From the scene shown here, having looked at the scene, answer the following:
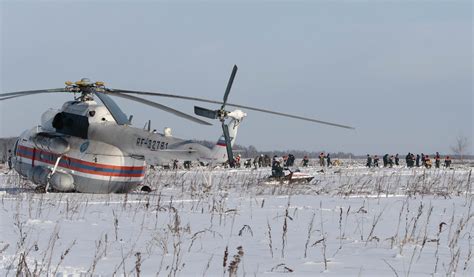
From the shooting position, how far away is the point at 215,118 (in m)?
13.8

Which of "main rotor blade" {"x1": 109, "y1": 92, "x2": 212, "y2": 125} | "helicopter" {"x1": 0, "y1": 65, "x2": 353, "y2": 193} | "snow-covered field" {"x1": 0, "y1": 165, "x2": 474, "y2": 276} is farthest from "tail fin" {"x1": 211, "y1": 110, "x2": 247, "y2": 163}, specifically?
"snow-covered field" {"x1": 0, "y1": 165, "x2": 474, "y2": 276}

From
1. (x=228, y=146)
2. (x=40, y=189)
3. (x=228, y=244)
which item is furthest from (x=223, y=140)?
(x=228, y=244)

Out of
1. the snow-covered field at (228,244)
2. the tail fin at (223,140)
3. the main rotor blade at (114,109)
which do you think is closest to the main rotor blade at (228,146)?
the tail fin at (223,140)

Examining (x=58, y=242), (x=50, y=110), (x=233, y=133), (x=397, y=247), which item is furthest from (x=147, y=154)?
→ (x=397, y=247)

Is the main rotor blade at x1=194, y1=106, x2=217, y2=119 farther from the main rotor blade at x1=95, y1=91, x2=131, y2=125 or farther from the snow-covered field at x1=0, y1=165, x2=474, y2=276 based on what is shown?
the snow-covered field at x1=0, y1=165, x2=474, y2=276

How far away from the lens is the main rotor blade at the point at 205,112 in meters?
13.9

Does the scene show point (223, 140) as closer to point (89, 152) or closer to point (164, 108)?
point (89, 152)

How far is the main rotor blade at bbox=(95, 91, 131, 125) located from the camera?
1427cm

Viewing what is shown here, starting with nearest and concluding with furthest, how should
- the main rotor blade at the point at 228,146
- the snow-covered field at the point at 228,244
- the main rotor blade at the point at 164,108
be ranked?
the snow-covered field at the point at 228,244
the main rotor blade at the point at 164,108
the main rotor blade at the point at 228,146

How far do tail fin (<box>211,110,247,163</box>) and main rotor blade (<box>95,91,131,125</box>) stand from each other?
2583mm

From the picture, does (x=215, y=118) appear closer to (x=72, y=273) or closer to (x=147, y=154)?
(x=147, y=154)

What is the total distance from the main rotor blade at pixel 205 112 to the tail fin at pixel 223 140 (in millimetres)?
1053

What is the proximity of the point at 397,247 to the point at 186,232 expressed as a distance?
8.03 ft

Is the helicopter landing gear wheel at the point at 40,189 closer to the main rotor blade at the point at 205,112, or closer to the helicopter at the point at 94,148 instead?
the helicopter at the point at 94,148
